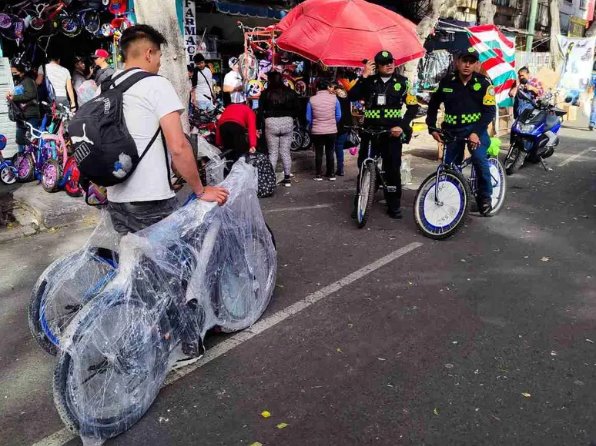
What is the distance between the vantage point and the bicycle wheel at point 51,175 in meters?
7.86

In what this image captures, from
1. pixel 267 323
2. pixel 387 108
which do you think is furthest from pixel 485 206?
pixel 267 323

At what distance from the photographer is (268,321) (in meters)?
4.22

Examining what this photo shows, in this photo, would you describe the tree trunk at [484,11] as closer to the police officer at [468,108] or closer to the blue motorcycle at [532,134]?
the blue motorcycle at [532,134]

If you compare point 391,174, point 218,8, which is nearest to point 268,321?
point 391,174

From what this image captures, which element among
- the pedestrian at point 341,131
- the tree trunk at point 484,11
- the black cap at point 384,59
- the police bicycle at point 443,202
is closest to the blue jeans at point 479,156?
the police bicycle at point 443,202

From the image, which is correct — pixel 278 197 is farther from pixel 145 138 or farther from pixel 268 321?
pixel 145 138

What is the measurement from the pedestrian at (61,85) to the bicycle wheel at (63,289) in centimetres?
594

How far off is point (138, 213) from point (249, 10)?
10.0 meters

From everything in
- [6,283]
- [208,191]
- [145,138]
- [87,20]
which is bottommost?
[6,283]

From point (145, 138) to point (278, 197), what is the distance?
5.12m

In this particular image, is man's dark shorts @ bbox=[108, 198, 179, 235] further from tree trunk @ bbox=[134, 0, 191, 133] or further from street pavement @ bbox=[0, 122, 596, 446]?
tree trunk @ bbox=[134, 0, 191, 133]

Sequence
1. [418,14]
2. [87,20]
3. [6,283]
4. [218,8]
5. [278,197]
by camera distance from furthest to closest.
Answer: [418,14] < [218,8] < [87,20] < [278,197] < [6,283]

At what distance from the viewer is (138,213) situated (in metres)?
3.39

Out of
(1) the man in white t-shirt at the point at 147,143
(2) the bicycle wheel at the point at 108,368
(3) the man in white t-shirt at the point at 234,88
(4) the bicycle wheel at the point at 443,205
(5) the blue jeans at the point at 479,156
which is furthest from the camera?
(3) the man in white t-shirt at the point at 234,88
